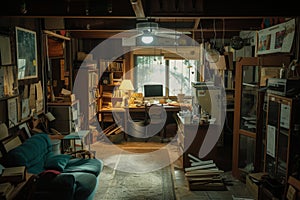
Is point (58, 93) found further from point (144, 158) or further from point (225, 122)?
point (225, 122)

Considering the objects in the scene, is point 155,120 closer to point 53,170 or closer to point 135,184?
point 135,184

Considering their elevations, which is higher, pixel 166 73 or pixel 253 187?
pixel 166 73

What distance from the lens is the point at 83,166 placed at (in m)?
3.93

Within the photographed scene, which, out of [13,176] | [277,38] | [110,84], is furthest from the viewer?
[110,84]

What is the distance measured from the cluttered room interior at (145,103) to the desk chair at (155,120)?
24mm

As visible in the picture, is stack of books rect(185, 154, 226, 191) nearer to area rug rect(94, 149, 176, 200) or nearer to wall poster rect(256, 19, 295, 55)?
area rug rect(94, 149, 176, 200)

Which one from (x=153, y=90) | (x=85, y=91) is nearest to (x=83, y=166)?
(x=85, y=91)

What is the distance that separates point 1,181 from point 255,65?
3141 mm

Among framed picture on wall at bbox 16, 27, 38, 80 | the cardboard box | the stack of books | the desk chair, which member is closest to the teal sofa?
framed picture on wall at bbox 16, 27, 38, 80

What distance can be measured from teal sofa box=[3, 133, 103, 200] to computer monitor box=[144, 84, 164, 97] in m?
3.41

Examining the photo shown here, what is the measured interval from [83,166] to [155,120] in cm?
314

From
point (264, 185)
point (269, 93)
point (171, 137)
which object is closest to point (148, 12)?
point (269, 93)

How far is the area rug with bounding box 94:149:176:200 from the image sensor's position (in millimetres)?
3928

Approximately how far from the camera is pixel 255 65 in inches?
157
